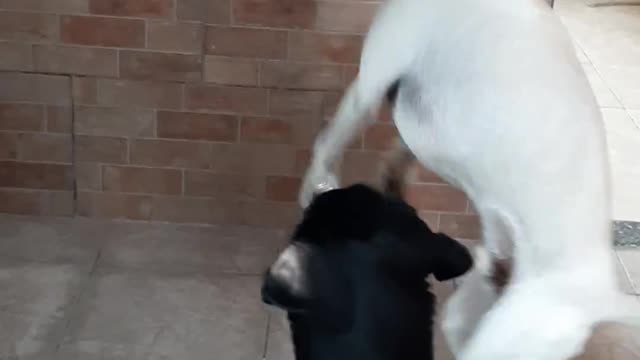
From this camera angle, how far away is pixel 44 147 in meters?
2.64

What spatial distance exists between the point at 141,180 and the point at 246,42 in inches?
17.4

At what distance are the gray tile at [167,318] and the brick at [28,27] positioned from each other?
0.56m

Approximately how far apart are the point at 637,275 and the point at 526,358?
1.32 metres

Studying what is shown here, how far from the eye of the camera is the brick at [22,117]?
102 inches

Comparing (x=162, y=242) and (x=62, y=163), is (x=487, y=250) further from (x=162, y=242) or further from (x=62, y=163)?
(x=62, y=163)

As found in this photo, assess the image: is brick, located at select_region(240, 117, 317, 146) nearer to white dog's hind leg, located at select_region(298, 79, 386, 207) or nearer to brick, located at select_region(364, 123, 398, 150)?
brick, located at select_region(364, 123, 398, 150)

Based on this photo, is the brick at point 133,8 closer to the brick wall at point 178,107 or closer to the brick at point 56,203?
the brick wall at point 178,107

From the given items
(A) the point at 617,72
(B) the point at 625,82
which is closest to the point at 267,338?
(B) the point at 625,82

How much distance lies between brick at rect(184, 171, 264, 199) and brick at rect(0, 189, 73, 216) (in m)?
0.30

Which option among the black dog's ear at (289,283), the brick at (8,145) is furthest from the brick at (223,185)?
the black dog's ear at (289,283)

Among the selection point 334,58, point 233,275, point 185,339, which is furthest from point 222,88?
point 185,339

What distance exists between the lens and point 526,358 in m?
1.45

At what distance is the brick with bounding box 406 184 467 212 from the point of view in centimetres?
263

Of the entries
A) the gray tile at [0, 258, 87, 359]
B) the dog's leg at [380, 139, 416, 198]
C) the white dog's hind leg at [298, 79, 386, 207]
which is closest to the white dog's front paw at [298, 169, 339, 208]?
the white dog's hind leg at [298, 79, 386, 207]
